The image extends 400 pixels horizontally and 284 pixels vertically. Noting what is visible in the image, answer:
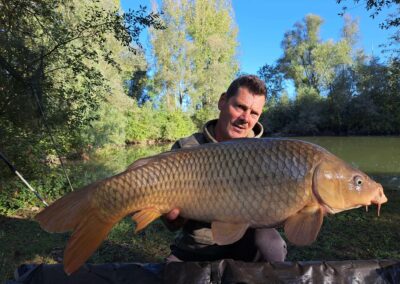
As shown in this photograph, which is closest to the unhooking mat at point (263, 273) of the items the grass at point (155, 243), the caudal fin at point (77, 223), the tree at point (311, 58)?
the caudal fin at point (77, 223)

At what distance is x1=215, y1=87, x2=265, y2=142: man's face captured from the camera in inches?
65.8

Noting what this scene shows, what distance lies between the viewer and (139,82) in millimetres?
25328

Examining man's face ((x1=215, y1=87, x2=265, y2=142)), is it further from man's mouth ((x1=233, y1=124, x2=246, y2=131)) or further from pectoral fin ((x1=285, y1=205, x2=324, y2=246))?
pectoral fin ((x1=285, y1=205, x2=324, y2=246))

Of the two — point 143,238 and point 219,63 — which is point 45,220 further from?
point 219,63

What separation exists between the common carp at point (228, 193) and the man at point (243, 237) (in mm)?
345

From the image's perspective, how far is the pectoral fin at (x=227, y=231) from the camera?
1.29m

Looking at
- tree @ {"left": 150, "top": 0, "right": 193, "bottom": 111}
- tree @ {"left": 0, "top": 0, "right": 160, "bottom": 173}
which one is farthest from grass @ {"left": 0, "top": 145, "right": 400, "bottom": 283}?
tree @ {"left": 150, "top": 0, "right": 193, "bottom": 111}

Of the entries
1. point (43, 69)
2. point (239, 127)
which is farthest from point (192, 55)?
point (239, 127)

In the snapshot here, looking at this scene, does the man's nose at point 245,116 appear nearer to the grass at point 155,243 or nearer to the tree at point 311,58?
the grass at point 155,243

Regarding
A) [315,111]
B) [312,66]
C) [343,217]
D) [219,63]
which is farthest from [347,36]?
[343,217]

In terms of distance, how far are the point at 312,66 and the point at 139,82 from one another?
45.3ft

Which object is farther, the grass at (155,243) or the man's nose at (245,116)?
the grass at (155,243)

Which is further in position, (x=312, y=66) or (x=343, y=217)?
(x=312, y=66)

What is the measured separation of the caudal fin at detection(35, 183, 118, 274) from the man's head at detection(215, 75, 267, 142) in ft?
2.26
